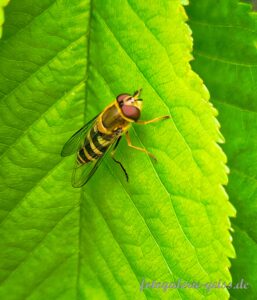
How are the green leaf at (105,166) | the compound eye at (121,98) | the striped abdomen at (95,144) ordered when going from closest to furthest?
1. the green leaf at (105,166)
2. the compound eye at (121,98)
3. the striped abdomen at (95,144)

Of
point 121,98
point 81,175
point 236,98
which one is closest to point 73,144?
point 81,175

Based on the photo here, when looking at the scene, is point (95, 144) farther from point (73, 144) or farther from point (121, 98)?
point (121, 98)

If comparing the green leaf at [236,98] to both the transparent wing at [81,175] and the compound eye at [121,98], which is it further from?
the transparent wing at [81,175]

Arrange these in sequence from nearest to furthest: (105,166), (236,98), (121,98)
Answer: (121,98) → (105,166) → (236,98)

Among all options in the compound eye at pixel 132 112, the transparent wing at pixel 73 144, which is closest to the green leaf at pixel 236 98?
the compound eye at pixel 132 112

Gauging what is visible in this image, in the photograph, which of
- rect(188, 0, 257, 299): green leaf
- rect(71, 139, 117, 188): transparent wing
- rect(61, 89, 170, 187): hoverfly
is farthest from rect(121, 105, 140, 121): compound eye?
rect(188, 0, 257, 299): green leaf

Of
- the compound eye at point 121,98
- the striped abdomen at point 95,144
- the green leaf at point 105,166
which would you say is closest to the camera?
the green leaf at point 105,166

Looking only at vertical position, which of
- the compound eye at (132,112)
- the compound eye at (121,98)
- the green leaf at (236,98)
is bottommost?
the green leaf at (236,98)

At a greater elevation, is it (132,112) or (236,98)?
(132,112)

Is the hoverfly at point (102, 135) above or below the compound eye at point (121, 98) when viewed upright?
below

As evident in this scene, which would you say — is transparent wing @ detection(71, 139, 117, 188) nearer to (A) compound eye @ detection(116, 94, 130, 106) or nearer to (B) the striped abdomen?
(B) the striped abdomen
